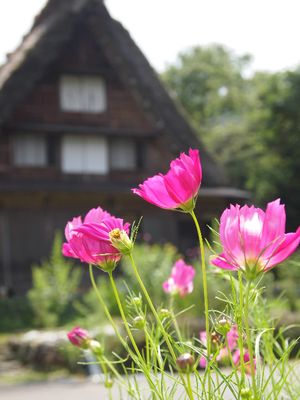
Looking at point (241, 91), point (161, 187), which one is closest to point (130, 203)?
point (161, 187)

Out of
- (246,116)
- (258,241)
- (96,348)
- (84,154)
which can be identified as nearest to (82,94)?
(84,154)

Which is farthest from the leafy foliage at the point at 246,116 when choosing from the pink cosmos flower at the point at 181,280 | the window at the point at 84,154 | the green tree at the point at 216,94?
the pink cosmos flower at the point at 181,280

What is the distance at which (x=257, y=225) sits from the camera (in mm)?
978

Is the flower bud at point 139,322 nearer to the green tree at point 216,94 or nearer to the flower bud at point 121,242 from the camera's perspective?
the flower bud at point 121,242

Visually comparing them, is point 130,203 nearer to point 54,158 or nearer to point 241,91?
point 54,158

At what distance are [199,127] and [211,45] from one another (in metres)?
6.66

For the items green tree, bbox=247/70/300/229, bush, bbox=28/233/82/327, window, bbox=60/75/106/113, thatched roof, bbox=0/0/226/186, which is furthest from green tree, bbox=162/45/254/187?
bush, bbox=28/233/82/327

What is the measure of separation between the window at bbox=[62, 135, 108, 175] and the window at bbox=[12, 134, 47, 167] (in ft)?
1.63

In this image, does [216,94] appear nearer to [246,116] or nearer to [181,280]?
[246,116]

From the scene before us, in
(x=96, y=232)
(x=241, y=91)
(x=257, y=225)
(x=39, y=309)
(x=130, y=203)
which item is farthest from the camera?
(x=241, y=91)

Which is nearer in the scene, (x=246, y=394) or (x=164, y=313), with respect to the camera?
(x=246, y=394)

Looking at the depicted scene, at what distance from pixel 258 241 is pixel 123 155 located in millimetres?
16990

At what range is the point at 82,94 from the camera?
17.4m

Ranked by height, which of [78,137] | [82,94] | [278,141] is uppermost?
[82,94]
